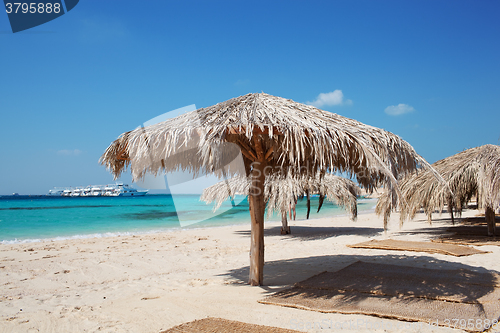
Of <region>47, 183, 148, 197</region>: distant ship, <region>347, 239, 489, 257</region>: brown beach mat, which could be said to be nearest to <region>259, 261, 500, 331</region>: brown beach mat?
<region>347, 239, 489, 257</region>: brown beach mat

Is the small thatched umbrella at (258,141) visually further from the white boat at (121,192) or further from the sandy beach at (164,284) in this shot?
the white boat at (121,192)

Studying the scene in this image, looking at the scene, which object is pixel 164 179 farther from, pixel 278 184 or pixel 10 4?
pixel 278 184

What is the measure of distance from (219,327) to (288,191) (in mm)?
6052

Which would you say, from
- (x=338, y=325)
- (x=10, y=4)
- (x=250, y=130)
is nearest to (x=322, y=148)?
(x=250, y=130)

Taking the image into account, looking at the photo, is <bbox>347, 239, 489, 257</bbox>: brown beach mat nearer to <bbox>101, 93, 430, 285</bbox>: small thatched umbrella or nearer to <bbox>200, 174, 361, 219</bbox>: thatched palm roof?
<bbox>200, 174, 361, 219</bbox>: thatched palm roof

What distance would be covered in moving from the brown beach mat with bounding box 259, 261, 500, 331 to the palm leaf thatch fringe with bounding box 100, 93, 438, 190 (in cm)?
106

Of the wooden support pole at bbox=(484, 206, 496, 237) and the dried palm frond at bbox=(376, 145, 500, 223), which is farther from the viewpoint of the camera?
the wooden support pole at bbox=(484, 206, 496, 237)

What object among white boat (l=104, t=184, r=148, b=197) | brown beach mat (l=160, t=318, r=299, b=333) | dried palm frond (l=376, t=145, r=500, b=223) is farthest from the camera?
white boat (l=104, t=184, r=148, b=197)

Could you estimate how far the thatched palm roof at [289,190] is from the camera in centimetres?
827

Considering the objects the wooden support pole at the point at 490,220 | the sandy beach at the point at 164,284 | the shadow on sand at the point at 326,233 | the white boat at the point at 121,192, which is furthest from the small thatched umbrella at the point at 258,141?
the white boat at the point at 121,192

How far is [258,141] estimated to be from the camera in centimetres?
337

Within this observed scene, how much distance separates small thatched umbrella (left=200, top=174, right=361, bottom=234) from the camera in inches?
326

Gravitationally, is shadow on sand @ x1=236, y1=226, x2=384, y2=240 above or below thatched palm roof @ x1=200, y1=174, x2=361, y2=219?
below

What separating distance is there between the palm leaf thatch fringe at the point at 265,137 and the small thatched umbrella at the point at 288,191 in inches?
173
